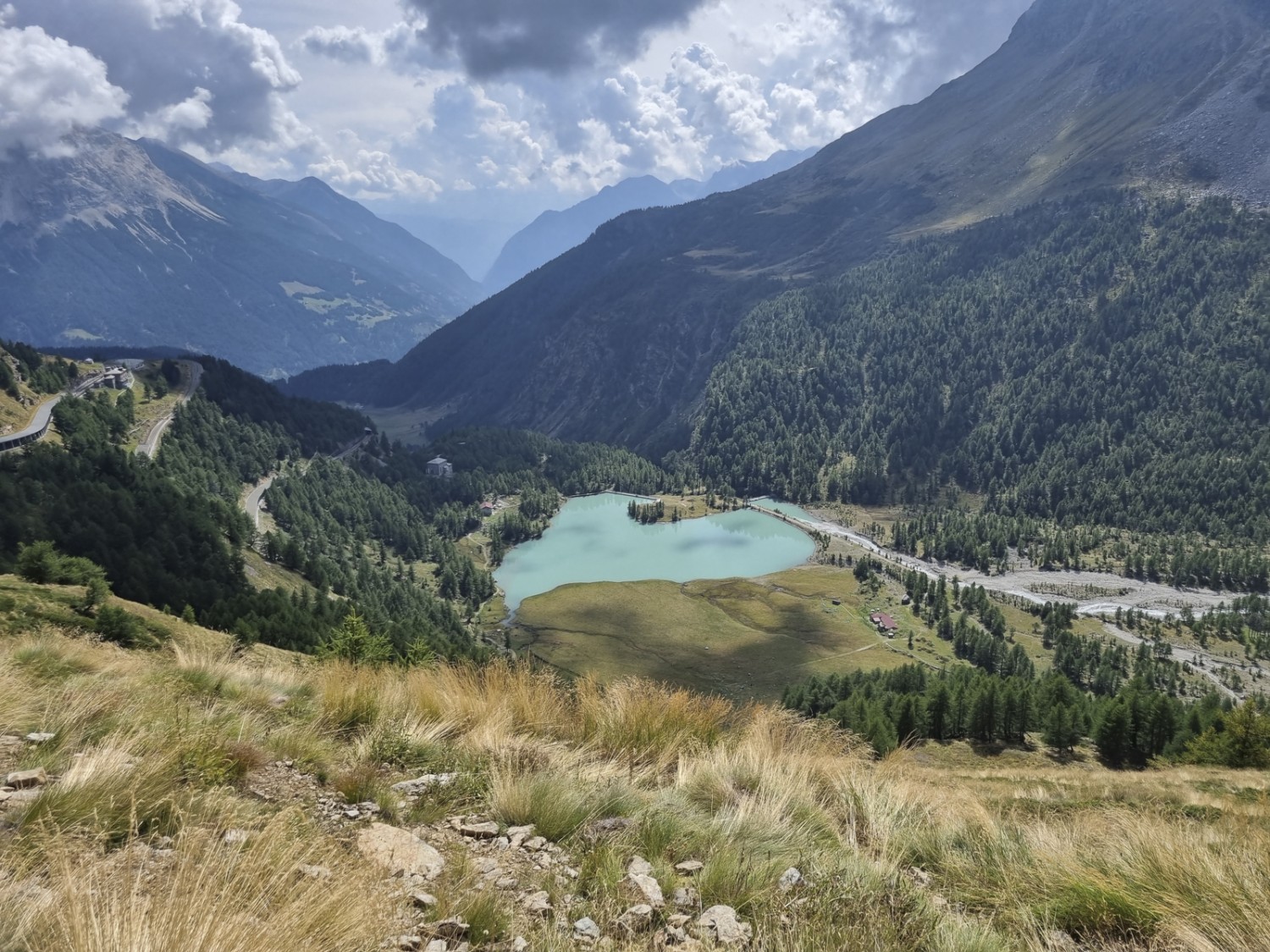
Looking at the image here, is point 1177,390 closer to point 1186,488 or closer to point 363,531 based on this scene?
point 1186,488

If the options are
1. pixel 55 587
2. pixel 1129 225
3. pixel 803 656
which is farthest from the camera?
pixel 1129 225

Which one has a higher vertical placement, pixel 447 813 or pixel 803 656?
pixel 447 813

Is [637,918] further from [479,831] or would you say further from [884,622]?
[884,622]

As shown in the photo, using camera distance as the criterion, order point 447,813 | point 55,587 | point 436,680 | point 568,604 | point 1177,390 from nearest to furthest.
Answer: point 447,813 < point 436,680 < point 55,587 < point 568,604 < point 1177,390

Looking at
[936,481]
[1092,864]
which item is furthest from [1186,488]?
[1092,864]

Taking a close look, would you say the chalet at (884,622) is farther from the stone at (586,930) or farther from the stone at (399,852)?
the stone at (586,930)

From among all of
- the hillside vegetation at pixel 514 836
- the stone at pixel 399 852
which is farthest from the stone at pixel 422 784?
the stone at pixel 399 852
